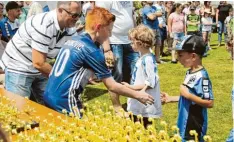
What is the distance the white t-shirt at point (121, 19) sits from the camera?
6.06 metres

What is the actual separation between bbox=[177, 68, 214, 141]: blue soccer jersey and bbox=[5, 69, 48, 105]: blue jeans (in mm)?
1499

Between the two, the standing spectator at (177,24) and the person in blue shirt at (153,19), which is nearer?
the person in blue shirt at (153,19)

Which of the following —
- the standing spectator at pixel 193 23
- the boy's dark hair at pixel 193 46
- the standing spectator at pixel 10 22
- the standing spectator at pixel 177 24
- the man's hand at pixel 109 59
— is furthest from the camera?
the standing spectator at pixel 193 23

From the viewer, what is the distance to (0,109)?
320 centimetres

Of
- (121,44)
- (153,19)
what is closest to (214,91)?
(121,44)

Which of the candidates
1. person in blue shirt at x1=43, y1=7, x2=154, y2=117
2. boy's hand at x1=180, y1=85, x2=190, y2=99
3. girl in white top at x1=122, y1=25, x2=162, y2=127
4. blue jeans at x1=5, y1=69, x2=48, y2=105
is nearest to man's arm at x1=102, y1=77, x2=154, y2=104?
person in blue shirt at x1=43, y1=7, x2=154, y2=117

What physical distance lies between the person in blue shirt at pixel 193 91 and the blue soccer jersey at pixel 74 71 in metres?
0.60

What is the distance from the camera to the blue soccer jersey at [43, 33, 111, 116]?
3303mm

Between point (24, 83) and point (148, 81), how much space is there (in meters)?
1.13

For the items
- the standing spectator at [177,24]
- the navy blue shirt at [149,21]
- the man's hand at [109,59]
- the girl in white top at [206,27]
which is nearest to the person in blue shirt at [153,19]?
the navy blue shirt at [149,21]

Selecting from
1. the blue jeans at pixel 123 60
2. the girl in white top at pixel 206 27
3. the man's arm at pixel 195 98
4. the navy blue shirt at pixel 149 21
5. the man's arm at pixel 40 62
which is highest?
the man's arm at pixel 40 62

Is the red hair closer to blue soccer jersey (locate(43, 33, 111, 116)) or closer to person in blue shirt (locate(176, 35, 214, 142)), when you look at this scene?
blue soccer jersey (locate(43, 33, 111, 116))

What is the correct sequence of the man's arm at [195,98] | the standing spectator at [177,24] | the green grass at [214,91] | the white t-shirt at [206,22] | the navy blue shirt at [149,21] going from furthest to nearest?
the white t-shirt at [206,22] → the standing spectator at [177,24] → the navy blue shirt at [149,21] → the green grass at [214,91] → the man's arm at [195,98]

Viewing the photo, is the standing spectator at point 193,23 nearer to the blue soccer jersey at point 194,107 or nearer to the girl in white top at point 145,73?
the girl in white top at point 145,73
